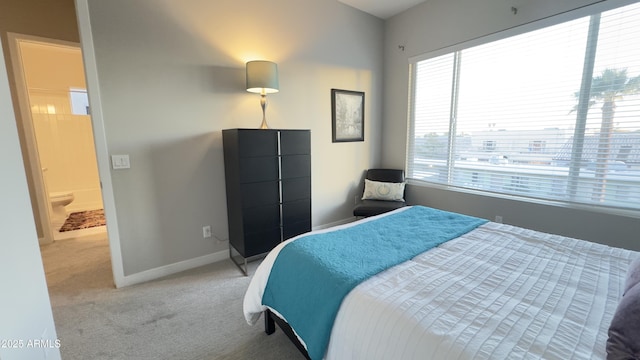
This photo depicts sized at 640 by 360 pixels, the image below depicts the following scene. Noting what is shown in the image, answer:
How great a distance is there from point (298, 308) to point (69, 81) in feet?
19.7

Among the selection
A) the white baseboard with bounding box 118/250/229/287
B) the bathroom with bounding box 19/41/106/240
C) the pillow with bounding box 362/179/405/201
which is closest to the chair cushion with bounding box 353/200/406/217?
the pillow with bounding box 362/179/405/201

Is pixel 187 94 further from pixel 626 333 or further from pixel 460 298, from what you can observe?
pixel 626 333

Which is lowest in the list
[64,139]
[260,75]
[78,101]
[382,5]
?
[64,139]

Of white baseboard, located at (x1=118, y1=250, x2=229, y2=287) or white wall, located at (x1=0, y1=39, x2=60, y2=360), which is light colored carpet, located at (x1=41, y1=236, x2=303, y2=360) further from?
white wall, located at (x1=0, y1=39, x2=60, y2=360)

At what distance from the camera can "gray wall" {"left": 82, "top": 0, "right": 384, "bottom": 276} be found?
221 centimetres


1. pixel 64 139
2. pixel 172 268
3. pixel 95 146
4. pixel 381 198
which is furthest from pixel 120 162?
pixel 64 139

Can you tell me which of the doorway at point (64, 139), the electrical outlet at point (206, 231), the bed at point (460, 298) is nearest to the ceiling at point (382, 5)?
the bed at point (460, 298)

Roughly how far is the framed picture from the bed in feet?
6.81

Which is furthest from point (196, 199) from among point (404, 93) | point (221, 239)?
point (404, 93)

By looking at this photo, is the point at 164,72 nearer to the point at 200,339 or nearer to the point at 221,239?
the point at 221,239

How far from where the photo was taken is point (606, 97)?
7.37 feet

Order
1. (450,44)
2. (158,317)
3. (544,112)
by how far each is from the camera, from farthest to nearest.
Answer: (450,44)
(544,112)
(158,317)

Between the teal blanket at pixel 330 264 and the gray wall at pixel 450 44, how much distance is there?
3.99 ft

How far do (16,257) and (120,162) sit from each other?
4.29ft
